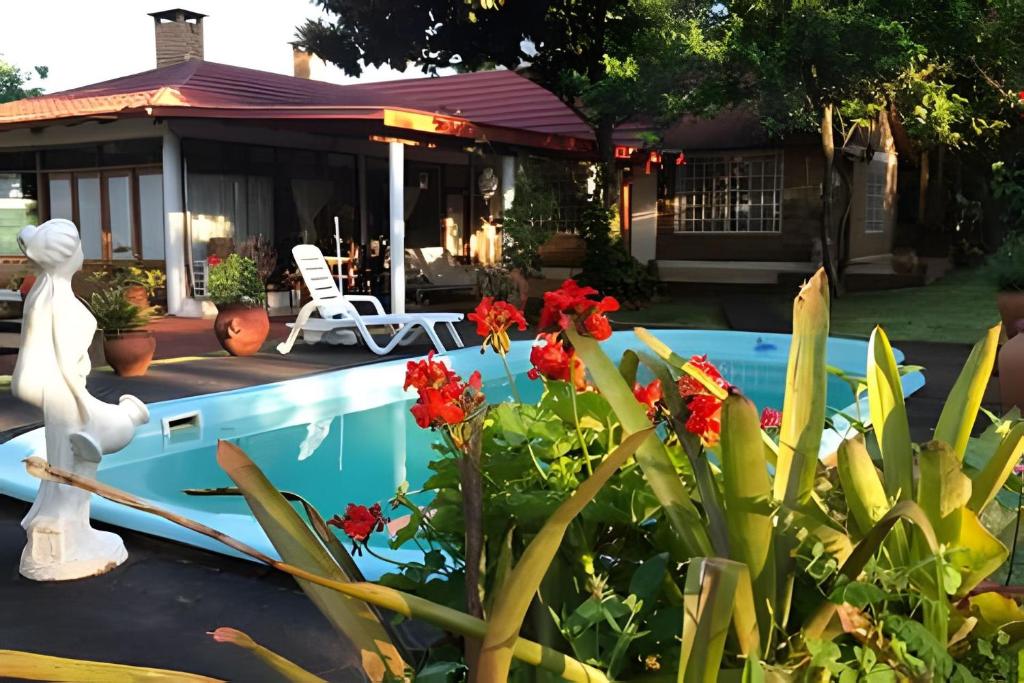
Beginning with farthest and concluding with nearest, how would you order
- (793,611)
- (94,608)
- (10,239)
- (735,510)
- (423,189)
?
(423,189) < (10,239) < (94,608) < (793,611) < (735,510)

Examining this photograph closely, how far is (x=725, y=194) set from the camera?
1827 centimetres

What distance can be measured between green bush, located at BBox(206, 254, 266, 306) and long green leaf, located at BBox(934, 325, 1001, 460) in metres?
9.01

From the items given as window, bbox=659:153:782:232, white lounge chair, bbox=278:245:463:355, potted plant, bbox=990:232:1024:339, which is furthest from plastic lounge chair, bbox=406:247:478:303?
potted plant, bbox=990:232:1024:339

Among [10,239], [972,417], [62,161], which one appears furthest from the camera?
[10,239]

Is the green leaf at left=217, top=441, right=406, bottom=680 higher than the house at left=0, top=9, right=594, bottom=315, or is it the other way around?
the house at left=0, top=9, right=594, bottom=315

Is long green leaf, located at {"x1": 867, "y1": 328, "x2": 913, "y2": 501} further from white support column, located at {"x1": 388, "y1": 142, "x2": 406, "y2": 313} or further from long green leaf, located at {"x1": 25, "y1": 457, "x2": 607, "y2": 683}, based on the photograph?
white support column, located at {"x1": 388, "y1": 142, "x2": 406, "y2": 313}

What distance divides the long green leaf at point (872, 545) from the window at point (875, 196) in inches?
762

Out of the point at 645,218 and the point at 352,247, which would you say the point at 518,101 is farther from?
the point at 352,247

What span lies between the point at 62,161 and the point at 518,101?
28.3 feet

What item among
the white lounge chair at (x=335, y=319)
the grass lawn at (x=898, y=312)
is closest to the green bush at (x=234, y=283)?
the white lounge chair at (x=335, y=319)

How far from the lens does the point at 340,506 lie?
5.79 m

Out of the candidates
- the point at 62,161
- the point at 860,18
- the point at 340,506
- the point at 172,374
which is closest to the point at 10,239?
the point at 62,161

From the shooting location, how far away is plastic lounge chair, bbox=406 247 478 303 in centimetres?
1570

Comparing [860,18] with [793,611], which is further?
[860,18]
